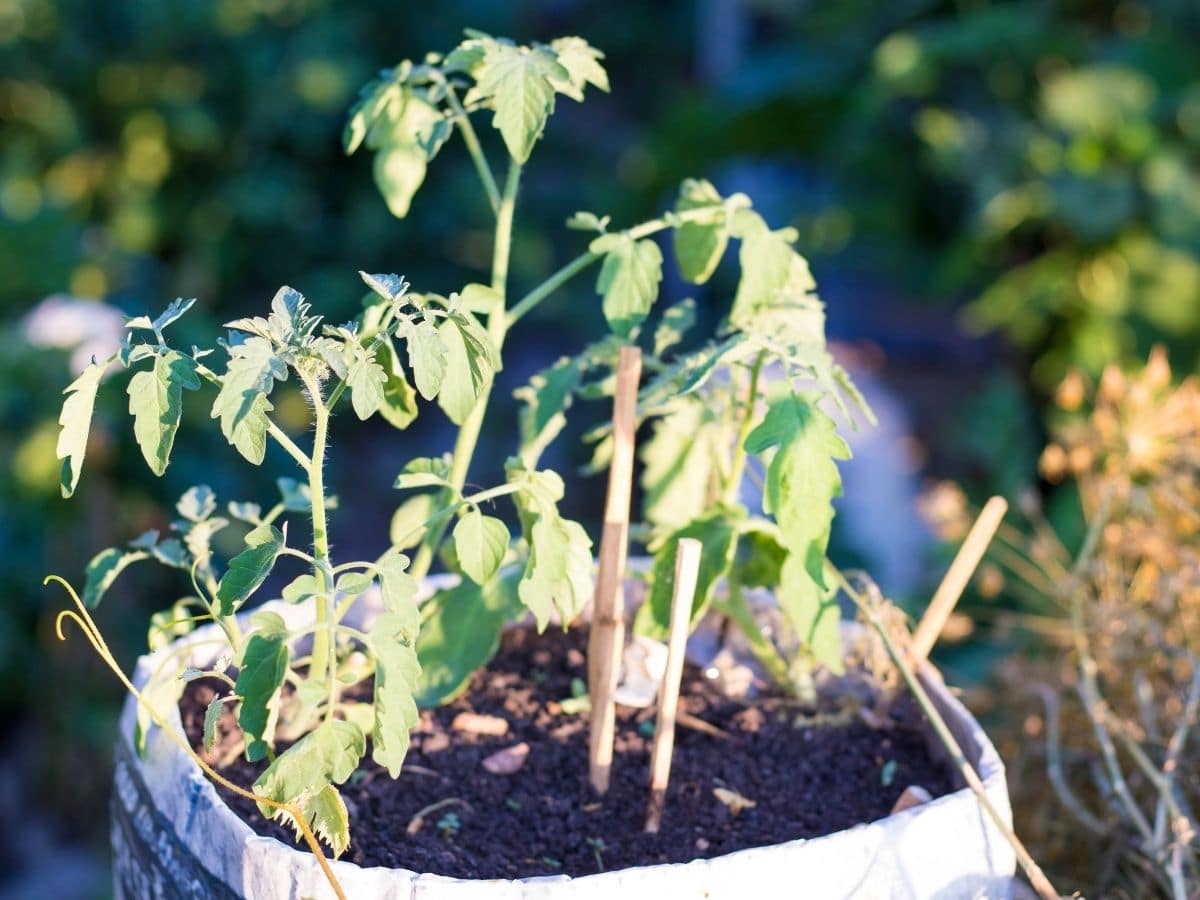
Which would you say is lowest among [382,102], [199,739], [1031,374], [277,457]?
[1031,374]

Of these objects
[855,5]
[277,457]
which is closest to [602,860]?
[277,457]

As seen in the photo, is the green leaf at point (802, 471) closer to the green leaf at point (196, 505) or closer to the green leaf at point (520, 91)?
the green leaf at point (520, 91)

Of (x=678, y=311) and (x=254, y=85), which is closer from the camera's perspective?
(x=678, y=311)

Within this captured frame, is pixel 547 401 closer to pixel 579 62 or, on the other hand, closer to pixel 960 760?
pixel 579 62

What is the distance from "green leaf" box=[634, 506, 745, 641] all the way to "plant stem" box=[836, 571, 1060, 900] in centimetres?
11

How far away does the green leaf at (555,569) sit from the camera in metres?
0.89

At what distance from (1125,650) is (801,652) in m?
0.40

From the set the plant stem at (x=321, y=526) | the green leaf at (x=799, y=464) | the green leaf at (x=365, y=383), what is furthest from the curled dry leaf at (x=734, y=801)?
the green leaf at (x=365, y=383)

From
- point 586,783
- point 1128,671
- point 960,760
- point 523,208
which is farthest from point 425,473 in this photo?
point 523,208

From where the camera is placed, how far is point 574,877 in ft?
2.77

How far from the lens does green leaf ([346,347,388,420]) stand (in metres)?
0.80

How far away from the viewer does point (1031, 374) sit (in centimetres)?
349

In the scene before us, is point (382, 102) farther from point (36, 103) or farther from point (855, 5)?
point (855, 5)

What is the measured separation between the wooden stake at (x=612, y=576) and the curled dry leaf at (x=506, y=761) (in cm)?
6
